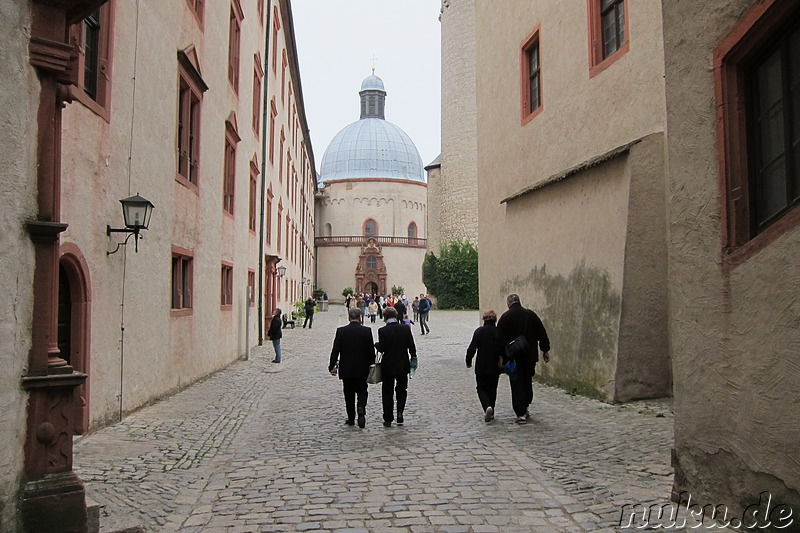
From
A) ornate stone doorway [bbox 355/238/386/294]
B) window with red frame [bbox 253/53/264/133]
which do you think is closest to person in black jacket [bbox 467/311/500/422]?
window with red frame [bbox 253/53/264/133]

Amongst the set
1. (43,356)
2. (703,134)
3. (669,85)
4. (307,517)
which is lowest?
(307,517)

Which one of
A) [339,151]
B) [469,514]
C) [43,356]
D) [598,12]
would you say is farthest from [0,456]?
[339,151]

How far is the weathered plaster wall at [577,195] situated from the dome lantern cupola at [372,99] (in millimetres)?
62183

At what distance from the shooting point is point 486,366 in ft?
29.7

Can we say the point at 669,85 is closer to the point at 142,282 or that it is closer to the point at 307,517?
the point at 307,517

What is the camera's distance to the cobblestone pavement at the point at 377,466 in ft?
17.3

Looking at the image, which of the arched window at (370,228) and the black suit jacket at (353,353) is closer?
the black suit jacket at (353,353)

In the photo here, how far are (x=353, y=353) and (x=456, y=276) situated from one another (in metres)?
39.4

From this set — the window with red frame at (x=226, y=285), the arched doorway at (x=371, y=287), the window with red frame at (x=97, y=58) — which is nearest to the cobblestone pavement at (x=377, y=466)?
the window with red frame at (x=97, y=58)

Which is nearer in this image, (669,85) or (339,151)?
(669,85)

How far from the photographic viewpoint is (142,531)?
4.90m

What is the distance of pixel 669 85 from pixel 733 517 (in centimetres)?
343

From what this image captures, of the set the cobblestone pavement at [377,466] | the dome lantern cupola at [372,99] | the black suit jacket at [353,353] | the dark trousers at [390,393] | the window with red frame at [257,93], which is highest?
the dome lantern cupola at [372,99]

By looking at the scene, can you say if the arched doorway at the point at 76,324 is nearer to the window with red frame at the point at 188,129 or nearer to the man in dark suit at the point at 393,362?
the man in dark suit at the point at 393,362
